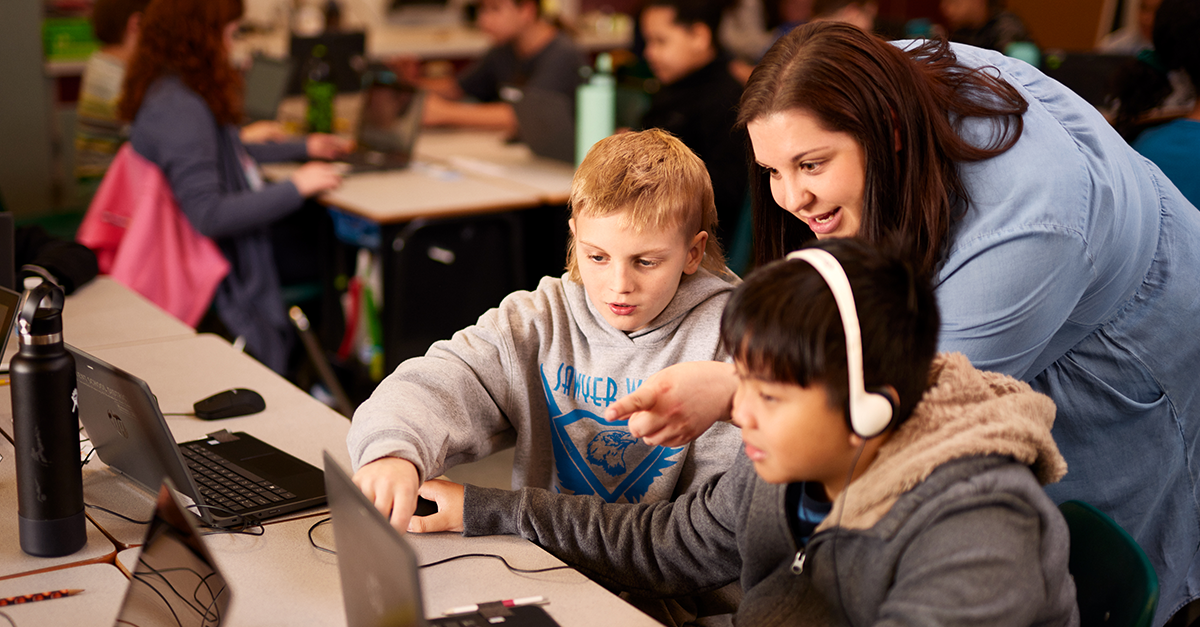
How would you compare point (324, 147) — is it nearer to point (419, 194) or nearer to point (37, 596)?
point (419, 194)

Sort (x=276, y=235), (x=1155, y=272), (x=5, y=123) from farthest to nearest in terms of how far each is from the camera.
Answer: (x=5, y=123) < (x=276, y=235) < (x=1155, y=272)

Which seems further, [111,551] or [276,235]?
[276,235]

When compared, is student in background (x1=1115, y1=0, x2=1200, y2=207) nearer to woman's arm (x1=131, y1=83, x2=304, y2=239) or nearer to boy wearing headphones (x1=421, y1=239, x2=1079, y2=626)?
boy wearing headphones (x1=421, y1=239, x2=1079, y2=626)

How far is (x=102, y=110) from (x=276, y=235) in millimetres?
901

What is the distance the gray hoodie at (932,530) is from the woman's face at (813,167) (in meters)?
0.29

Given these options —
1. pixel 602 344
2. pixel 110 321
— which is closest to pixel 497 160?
pixel 110 321

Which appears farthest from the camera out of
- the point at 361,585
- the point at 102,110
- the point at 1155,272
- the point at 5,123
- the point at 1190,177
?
the point at 5,123

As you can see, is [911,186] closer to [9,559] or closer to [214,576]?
[214,576]

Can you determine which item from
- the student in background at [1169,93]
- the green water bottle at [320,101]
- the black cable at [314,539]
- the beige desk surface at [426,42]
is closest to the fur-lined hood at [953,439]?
the black cable at [314,539]

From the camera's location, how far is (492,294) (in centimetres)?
336

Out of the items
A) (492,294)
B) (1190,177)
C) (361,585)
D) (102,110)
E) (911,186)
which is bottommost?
(492,294)

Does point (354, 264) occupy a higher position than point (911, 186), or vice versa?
point (911, 186)

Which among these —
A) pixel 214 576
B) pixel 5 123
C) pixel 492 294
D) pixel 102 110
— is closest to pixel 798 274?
pixel 214 576

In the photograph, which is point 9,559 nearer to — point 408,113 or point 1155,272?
point 1155,272
